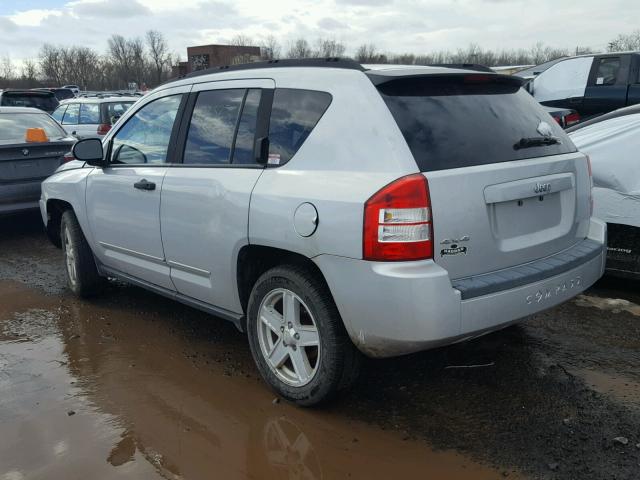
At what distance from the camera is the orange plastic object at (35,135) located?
24.8 ft

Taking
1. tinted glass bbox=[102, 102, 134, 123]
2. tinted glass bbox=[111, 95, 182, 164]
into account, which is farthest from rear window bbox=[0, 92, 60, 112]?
tinted glass bbox=[111, 95, 182, 164]

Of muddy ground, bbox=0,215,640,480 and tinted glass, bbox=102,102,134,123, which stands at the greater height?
tinted glass, bbox=102,102,134,123

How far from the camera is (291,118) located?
3.24m

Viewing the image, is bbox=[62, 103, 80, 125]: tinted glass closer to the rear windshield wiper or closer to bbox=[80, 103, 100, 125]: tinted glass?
bbox=[80, 103, 100, 125]: tinted glass

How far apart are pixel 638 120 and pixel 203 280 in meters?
3.77

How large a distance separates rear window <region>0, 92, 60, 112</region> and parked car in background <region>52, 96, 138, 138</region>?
254 centimetres

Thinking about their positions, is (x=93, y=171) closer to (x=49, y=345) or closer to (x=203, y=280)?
(x=49, y=345)

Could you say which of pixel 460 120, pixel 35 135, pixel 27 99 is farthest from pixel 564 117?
pixel 27 99

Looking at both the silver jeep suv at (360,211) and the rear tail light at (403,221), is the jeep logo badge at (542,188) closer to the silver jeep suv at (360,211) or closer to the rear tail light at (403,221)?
the silver jeep suv at (360,211)

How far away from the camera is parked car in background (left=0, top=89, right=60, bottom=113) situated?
14742 mm

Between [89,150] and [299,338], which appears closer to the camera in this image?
[299,338]

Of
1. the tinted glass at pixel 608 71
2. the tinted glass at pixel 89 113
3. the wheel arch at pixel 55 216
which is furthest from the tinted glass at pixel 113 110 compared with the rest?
the tinted glass at pixel 608 71

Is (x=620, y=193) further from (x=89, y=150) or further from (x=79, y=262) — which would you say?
(x=79, y=262)

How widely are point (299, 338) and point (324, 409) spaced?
0.42m
